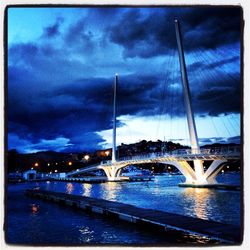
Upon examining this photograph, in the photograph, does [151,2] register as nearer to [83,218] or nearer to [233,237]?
[233,237]

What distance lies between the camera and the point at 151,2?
15.4 ft

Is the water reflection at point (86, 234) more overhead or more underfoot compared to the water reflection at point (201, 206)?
more overhead

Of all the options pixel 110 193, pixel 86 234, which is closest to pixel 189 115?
pixel 110 193

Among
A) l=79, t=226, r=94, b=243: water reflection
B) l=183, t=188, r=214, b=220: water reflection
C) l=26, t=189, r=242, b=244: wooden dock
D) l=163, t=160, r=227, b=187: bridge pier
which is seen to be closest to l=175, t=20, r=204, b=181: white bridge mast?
l=163, t=160, r=227, b=187: bridge pier

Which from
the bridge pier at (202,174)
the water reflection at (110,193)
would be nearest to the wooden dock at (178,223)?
the bridge pier at (202,174)

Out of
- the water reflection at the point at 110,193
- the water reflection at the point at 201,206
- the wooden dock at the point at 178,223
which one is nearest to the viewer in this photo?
the wooden dock at the point at 178,223

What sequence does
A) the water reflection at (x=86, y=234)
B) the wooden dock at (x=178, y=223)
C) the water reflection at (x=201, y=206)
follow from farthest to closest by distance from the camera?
the water reflection at (x=201, y=206) < the water reflection at (x=86, y=234) < the wooden dock at (x=178, y=223)

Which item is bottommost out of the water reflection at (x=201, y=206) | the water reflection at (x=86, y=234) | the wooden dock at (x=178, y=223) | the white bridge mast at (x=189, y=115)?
the water reflection at (x=201, y=206)

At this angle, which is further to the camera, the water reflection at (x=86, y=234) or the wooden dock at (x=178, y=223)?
the water reflection at (x=86, y=234)

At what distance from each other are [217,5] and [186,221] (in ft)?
11.3

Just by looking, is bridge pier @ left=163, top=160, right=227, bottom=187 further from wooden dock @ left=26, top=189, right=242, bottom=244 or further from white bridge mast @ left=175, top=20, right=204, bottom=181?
wooden dock @ left=26, top=189, right=242, bottom=244

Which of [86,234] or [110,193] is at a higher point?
[86,234]

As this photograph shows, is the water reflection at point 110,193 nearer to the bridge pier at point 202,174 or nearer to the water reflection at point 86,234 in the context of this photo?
the bridge pier at point 202,174

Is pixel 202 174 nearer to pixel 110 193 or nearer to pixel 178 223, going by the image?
pixel 110 193
